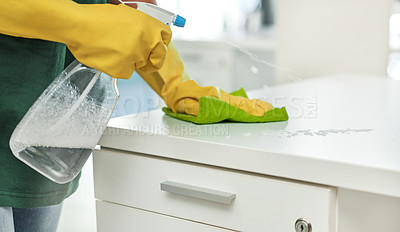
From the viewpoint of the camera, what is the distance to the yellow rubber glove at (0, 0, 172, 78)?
69cm

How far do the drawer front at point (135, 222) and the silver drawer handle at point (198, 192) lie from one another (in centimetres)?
6

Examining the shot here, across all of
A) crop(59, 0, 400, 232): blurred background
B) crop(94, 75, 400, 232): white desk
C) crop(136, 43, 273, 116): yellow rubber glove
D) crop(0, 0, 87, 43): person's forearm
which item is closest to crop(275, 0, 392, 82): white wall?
crop(59, 0, 400, 232): blurred background

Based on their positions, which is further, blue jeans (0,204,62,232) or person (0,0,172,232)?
blue jeans (0,204,62,232)

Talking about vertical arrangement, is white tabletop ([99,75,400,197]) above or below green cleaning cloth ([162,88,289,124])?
below

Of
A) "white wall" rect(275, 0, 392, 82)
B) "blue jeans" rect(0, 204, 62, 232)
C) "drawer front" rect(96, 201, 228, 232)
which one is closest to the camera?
"drawer front" rect(96, 201, 228, 232)

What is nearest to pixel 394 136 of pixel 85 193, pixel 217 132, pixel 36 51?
pixel 217 132

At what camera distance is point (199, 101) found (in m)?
0.90

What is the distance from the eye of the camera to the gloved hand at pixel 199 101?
2.97 feet

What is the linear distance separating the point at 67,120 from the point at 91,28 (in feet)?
0.47

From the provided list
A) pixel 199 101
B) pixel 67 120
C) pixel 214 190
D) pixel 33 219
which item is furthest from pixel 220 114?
pixel 33 219

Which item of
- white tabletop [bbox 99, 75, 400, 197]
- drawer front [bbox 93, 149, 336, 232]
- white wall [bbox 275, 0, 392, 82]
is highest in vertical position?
white wall [bbox 275, 0, 392, 82]

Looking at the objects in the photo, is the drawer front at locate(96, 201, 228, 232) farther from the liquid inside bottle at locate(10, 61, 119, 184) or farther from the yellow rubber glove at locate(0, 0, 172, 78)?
the yellow rubber glove at locate(0, 0, 172, 78)

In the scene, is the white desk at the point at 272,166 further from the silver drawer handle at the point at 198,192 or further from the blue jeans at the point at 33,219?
the blue jeans at the point at 33,219

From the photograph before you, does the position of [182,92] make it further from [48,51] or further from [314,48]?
[314,48]
